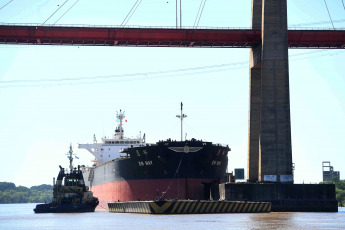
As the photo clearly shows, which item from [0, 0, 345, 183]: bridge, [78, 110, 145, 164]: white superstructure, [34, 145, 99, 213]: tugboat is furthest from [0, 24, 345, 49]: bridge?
[78, 110, 145, 164]: white superstructure

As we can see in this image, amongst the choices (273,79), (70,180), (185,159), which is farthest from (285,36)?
(70,180)

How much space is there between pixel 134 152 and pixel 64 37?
1160 centimetres

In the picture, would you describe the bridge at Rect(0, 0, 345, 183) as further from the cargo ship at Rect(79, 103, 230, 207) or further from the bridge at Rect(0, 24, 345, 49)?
the cargo ship at Rect(79, 103, 230, 207)

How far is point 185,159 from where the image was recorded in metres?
57.4

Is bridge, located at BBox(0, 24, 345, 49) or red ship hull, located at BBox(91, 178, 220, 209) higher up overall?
bridge, located at BBox(0, 24, 345, 49)

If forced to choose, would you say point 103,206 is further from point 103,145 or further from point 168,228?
point 168,228

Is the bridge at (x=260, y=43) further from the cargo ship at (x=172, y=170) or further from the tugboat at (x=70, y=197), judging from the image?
the tugboat at (x=70, y=197)

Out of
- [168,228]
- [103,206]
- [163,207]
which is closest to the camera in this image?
[168,228]

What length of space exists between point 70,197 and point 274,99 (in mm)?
19535

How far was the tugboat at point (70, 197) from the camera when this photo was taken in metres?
58.9

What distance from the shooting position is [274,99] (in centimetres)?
5569

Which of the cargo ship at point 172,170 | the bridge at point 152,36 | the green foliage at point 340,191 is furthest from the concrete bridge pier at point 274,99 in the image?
the green foliage at point 340,191

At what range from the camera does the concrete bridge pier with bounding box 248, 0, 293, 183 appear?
55500 mm

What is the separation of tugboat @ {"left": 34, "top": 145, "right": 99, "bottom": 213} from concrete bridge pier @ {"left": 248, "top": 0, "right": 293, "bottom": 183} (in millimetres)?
15153
